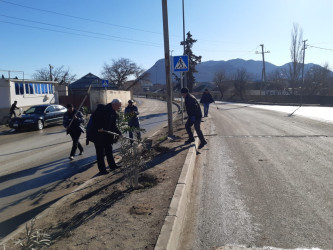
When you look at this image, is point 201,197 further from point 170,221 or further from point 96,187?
point 96,187

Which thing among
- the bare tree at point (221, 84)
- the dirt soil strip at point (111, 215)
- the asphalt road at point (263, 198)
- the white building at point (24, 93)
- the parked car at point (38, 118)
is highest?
the bare tree at point (221, 84)

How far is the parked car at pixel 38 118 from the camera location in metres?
17.0

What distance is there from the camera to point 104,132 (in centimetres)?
608

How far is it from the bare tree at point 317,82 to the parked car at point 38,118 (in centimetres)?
5276

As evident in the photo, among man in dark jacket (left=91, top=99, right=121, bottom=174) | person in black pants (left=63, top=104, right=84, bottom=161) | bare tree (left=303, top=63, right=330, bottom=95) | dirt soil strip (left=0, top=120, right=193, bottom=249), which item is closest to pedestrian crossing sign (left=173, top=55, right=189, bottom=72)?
person in black pants (left=63, top=104, right=84, bottom=161)

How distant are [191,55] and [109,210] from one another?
35735 millimetres

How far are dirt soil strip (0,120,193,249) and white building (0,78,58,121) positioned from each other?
746 inches

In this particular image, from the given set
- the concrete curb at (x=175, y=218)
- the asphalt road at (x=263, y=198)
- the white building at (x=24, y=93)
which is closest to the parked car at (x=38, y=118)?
the white building at (x=24, y=93)

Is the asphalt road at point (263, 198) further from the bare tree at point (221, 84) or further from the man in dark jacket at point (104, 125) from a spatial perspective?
the bare tree at point (221, 84)

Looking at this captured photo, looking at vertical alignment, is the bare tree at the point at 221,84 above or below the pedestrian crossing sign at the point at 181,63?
above

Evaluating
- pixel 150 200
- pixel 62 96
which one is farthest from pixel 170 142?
pixel 62 96

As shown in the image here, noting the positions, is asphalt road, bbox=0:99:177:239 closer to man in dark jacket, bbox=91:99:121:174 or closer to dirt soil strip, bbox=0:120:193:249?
dirt soil strip, bbox=0:120:193:249

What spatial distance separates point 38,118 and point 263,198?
52.2 feet

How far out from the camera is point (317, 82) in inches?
2286
